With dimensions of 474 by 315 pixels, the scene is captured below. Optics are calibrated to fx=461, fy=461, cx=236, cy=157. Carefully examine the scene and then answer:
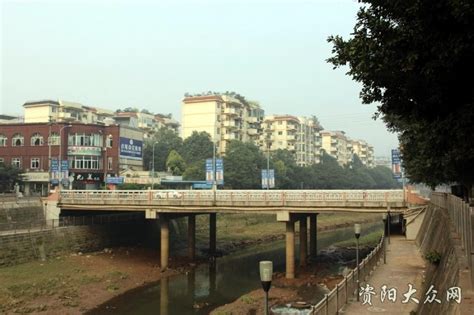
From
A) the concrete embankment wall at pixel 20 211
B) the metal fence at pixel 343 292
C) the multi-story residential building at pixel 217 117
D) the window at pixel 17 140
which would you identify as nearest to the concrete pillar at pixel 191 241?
the concrete embankment wall at pixel 20 211

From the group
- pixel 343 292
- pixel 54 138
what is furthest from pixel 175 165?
pixel 343 292

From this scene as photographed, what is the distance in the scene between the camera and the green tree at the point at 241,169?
298ft

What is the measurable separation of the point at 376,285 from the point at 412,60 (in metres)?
16.0

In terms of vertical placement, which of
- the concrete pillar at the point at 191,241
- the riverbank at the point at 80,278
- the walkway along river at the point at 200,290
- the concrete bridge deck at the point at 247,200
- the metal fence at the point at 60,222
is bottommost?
the walkway along river at the point at 200,290

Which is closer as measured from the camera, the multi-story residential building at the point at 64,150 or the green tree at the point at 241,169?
the multi-story residential building at the point at 64,150

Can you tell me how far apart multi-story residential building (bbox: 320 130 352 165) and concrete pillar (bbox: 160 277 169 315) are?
476ft

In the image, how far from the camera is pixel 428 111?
11.9m

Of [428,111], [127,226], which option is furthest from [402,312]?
[127,226]

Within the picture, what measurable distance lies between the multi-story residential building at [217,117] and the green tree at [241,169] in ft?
73.9

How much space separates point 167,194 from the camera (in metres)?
41.4

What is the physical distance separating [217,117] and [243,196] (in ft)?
269

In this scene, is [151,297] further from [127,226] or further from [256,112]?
[256,112]

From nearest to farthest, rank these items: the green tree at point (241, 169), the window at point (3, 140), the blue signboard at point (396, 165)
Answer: the blue signboard at point (396, 165), the window at point (3, 140), the green tree at point (241, 169)

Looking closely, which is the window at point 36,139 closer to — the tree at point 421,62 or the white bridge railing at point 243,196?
the white bridge railing at point 243,196
